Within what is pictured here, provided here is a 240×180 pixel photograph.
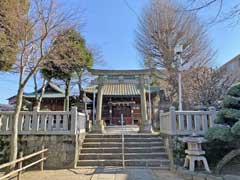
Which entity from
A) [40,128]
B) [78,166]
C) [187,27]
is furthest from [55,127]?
[187,27]

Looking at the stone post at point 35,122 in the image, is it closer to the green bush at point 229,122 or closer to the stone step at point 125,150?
the stone step at point 125,150

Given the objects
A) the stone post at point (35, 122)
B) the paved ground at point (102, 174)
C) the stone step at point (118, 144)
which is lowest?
the paved ground at point (102, 174)

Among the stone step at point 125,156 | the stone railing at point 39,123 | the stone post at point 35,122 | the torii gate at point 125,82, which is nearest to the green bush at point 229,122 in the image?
the stone step at point 125,156

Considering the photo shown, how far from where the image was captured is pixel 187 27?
43.4 ft

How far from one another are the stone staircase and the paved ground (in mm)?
473

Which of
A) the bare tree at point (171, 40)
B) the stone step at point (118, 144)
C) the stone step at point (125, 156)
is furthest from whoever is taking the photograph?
the bare tree at point (171, 40)

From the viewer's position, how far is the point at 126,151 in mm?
7559

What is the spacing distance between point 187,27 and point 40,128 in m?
10.4

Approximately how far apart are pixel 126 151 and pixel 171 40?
8.17 m

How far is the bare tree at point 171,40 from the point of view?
42.7 feet

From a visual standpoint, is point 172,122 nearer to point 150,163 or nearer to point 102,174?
point 150,163

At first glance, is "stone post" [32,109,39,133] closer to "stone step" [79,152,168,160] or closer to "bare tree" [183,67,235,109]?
"stone step" [79,152,168,160]

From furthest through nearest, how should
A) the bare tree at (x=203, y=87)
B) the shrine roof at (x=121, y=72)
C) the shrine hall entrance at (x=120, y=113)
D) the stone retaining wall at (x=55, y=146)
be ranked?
the shrine hall entrance at (x=120, y=113)
the shrine roof at (x=121, y=72)
the bare tree at (x=203, y=87)
the stone retaining wall at (x=55, y=146)

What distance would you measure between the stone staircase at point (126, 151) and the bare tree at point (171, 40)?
5.52 meters
